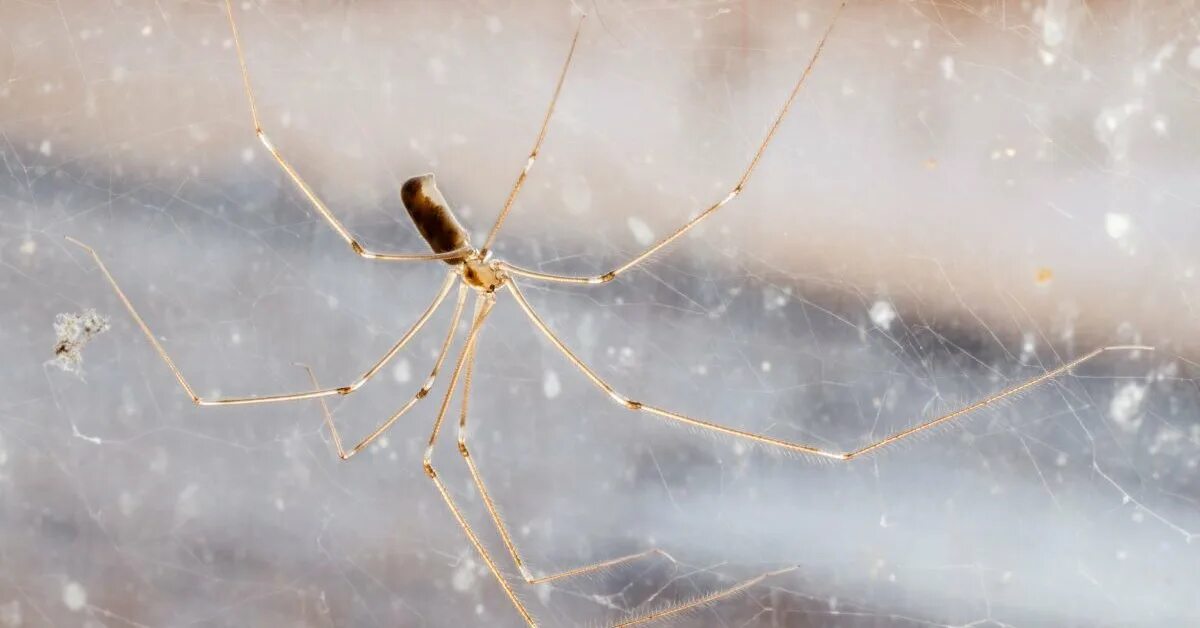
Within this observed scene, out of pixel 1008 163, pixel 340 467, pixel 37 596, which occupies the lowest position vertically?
pixel 37 596

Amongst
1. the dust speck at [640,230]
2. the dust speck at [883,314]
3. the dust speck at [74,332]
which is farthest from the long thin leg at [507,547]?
the dust speck at [74,332]

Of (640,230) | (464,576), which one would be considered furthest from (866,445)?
(464,576)

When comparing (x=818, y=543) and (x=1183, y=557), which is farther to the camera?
(x=818, y=543)

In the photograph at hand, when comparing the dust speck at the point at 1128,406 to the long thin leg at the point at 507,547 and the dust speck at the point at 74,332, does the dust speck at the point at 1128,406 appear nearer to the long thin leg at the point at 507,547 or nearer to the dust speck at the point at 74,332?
the long thin leg at the point at 507,547

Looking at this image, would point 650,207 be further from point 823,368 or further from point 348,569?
point 348,569

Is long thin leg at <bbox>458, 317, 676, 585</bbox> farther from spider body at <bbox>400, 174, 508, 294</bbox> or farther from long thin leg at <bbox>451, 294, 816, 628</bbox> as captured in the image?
spider body at <bbox>400, 174, 508, 294</bbox>

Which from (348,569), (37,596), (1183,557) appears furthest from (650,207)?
(37,596)

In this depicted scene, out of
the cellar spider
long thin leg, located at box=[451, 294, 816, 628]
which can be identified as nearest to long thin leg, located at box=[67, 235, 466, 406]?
the cellar spider
